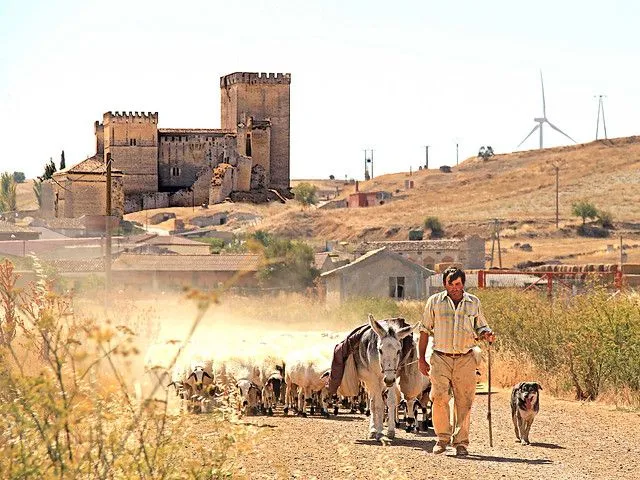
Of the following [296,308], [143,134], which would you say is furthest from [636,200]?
[296,308]

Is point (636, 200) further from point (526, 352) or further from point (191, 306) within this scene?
point (526, 352)

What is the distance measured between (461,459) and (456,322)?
1.31m

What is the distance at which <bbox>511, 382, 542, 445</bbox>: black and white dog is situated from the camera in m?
15.1

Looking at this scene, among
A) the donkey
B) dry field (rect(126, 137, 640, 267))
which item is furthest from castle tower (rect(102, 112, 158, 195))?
the donkey

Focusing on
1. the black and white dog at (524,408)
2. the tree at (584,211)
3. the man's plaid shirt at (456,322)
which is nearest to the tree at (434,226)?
the tree at (584,211)

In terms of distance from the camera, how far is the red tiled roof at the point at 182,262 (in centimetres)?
5959

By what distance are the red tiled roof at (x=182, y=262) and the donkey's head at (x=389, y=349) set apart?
44.0m

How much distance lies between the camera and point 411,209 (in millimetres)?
117125

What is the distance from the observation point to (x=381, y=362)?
1496 cm

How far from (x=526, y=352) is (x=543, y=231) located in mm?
72063

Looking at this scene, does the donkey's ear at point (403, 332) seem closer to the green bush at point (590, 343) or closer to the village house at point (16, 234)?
the green bush at point (590, 343)

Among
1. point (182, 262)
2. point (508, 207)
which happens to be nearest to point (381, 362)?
point (182, 262)

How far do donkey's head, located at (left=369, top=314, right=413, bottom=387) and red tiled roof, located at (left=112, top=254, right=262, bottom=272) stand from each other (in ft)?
144

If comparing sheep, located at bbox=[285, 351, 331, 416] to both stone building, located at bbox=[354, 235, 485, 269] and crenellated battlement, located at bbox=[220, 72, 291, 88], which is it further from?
crenellated battlement, located at bbox=[220, 72, 291, 88]
